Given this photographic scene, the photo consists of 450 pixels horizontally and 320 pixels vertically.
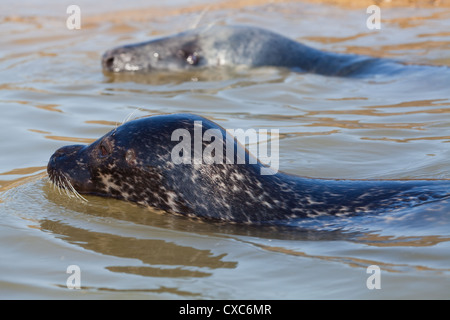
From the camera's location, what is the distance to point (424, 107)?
8.47 metres

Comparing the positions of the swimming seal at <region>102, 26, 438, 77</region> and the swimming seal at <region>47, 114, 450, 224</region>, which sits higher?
the swimming seal at <region>102, 26, 438, 77</region>

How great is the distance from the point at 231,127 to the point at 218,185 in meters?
2.61

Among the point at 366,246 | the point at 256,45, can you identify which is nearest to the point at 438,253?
the point at 366,246

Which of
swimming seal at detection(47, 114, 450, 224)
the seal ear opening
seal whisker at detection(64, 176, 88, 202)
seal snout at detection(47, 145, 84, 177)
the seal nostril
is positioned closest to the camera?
swimming seal at detection(47, 114, 450, 224)

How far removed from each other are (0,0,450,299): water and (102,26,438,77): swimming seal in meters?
0.37

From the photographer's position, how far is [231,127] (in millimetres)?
7754

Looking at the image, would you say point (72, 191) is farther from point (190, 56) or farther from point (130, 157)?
point (190, 56)

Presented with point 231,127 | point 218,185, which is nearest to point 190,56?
point 231,127

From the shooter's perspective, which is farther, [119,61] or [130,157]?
[119,61]

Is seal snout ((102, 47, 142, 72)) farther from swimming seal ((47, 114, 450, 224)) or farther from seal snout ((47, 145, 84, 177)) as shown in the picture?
swimming seal ((47, 114, 450, 224))

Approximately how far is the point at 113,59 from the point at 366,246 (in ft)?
21.8

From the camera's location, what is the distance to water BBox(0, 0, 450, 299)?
4281mm

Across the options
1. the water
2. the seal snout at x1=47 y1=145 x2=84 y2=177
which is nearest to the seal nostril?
the water
